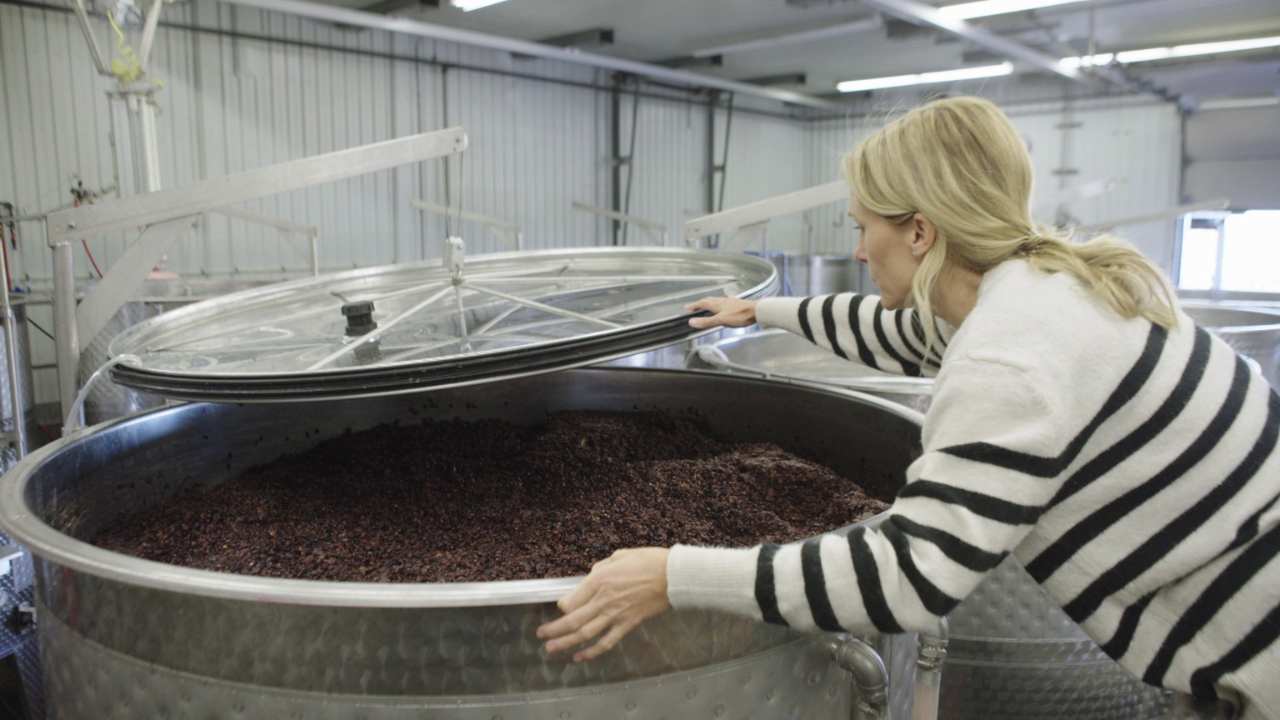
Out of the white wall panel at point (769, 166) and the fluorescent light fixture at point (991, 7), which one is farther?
the white wall panel at point (769, 166)

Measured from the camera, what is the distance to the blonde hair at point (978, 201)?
954 millimetres

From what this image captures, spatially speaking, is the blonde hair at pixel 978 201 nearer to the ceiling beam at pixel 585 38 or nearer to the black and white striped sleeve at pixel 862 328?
the black and white striped sleeve at pixel 862 328

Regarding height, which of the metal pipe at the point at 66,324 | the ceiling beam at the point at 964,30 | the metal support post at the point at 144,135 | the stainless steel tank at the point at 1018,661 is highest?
the ceiling beam at the point at 964,30

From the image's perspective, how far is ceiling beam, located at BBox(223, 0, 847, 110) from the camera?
5.24 metres

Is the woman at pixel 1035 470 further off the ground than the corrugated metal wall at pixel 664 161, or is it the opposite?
the corrugated metal wall at pixel 664 161

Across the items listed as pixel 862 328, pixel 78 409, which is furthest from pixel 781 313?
pixel 78 409

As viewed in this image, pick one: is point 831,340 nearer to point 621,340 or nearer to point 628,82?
point 621,340

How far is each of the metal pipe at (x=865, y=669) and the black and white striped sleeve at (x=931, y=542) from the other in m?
0.17

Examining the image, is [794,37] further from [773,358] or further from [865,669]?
[865,669]

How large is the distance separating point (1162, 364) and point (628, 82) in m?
8.02

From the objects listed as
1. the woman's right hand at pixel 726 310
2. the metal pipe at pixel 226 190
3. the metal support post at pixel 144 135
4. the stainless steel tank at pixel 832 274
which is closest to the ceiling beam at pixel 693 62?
the stainless steel tank at pixel 832 274

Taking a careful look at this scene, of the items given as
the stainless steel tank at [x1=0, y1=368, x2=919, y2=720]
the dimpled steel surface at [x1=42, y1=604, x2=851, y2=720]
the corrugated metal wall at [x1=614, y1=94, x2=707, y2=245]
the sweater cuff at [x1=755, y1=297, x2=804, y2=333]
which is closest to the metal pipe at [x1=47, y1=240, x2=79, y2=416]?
the stainless steel tank at [x1=0, y1=368, x2=919, y2=720]

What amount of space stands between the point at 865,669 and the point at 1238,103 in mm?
9330

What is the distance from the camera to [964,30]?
581 cm
